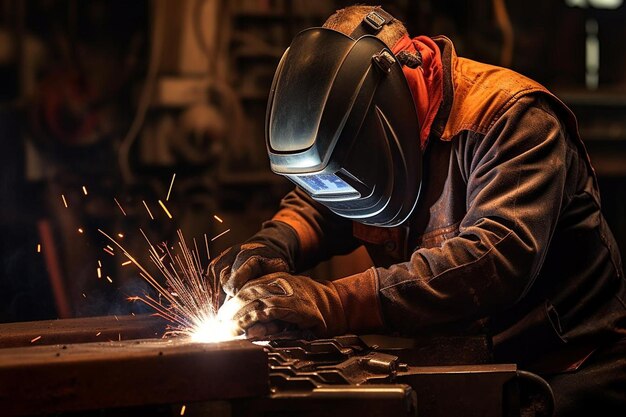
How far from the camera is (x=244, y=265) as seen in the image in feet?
8.61

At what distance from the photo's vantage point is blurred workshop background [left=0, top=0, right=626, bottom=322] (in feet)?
17.3

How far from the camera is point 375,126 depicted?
2.49 metres

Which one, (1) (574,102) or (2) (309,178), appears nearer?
(2) (309,178)

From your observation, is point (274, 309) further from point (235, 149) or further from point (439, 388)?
point (235, 149)

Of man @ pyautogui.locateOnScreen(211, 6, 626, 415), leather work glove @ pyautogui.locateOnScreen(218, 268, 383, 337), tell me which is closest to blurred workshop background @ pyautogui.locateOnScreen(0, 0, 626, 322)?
man @ pyautogui.locateOnScreen(211, 6, 626, 415)

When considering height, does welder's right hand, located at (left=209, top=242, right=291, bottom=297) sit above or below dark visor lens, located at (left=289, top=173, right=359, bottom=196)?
below

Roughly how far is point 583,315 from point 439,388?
0.70m

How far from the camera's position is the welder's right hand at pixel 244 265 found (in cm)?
260

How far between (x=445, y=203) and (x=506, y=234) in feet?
1.08

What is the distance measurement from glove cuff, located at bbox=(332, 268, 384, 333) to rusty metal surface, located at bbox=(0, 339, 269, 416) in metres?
0.55

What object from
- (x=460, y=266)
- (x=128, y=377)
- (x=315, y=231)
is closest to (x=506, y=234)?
(x=460, y=266)

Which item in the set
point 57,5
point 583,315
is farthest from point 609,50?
point 583,315

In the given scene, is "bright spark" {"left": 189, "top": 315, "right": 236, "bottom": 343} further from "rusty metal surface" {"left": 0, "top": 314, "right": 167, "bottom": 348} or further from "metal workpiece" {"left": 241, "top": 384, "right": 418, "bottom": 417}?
"metal workpiece" {"left": 241, "top": 384, "right": 418, "bottom": 417}

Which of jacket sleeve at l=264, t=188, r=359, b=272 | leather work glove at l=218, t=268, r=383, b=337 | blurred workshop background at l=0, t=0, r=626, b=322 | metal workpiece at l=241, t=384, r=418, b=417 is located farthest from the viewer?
blurred workshop background at l=0, t=0, r=626, b=322
